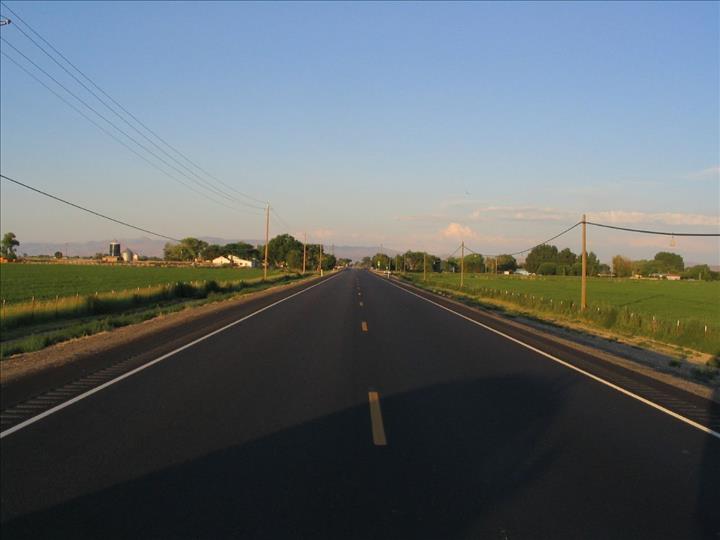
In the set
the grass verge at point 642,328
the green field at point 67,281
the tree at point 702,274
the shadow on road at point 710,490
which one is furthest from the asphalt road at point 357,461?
the tree at point 702,274

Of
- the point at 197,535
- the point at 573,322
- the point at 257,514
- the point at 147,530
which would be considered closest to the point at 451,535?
the point at 257,514

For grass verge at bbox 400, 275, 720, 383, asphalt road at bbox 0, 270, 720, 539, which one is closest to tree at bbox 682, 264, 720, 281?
grass verge at bbox 400, 275, 720, 383

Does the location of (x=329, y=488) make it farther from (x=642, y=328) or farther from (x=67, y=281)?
(x=67, y=281)

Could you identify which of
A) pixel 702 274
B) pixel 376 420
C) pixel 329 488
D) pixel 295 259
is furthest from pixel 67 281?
pixel 702 274

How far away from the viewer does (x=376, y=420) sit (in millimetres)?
8781

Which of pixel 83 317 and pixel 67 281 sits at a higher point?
pixel 67 281

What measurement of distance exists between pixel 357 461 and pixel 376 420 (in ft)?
6.30

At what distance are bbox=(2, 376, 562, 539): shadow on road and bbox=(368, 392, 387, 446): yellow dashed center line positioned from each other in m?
0.12

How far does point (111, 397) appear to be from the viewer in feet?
33.0

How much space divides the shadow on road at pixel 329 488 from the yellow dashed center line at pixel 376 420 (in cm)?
12

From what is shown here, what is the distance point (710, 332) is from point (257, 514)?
2116 cm

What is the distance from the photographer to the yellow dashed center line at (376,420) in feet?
25.4

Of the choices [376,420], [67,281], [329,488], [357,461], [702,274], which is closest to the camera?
[329,488]

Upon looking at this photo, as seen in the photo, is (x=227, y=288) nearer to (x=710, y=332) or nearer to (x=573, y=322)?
(x=573, y=322)
